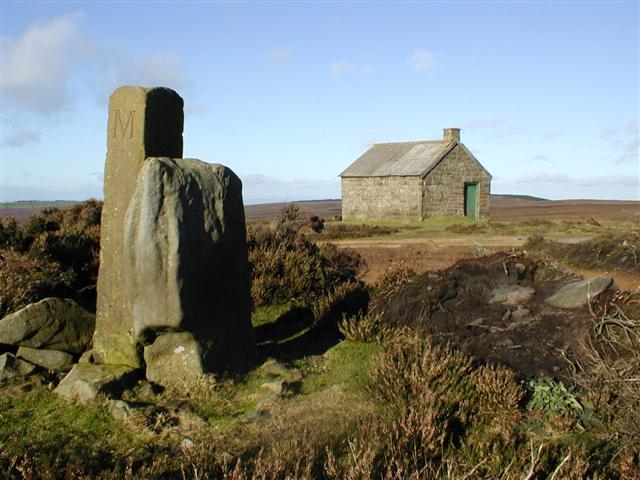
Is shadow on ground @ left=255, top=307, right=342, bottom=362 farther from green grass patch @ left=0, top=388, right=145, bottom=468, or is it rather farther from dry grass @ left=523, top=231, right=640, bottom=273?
dry grass @ left=523, top=231, right=640, bottom=273

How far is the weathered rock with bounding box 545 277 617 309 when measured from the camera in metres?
7.94

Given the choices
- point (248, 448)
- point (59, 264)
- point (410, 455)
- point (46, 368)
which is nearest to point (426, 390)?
point (410, 455)

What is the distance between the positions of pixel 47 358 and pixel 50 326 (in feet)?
1.26

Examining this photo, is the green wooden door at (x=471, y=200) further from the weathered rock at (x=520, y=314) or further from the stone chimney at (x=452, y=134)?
the weathered rock at (x=520, y=314)

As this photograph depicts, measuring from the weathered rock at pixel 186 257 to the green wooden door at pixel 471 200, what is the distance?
29.8m

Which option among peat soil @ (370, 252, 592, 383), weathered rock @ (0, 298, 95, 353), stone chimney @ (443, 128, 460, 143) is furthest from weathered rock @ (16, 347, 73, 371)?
stone chimney @ (443, 128, 460, 143)

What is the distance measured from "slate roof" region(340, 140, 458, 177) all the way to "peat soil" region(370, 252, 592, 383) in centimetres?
2369

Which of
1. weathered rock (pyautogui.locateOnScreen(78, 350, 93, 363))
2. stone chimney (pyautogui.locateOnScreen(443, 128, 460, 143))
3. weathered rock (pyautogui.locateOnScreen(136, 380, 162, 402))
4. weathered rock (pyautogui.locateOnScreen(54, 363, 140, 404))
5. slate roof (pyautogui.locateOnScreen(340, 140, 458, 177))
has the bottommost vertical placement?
weathered rock (pyautogui.locateOnScreen(136, 380, 162, 402))

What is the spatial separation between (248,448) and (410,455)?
129cm

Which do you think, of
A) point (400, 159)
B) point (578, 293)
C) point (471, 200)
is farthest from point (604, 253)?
point (400, 159)

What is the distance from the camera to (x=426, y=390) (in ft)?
18.9

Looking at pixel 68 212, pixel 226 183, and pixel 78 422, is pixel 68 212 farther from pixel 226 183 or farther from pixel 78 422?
pixel 78 422

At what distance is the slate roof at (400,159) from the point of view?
33.5 meters

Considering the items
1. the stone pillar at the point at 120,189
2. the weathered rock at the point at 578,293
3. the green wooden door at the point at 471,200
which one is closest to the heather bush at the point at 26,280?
the stone pillar at the point at 120,189
